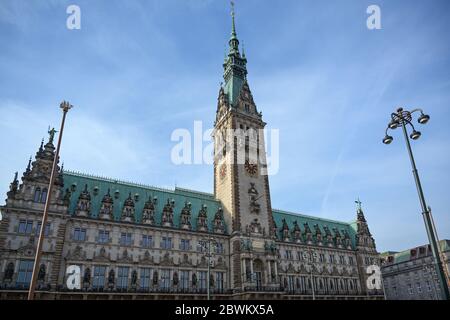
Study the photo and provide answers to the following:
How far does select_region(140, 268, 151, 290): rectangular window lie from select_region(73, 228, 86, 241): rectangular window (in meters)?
10.6

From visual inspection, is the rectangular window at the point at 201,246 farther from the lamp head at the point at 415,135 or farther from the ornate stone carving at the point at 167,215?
the lamp head at the point at 415,135

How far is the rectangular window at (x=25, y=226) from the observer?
44.8m

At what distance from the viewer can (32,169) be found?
4850 centimetres

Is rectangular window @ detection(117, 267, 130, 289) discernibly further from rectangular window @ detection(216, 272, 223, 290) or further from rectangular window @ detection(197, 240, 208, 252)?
rectangular window @ detection(216, 272, 223, 290)

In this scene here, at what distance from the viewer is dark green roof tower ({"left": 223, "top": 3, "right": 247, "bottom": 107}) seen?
7781 centimetres

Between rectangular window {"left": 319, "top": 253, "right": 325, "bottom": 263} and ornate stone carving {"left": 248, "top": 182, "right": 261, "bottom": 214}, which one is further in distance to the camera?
rectangular window {"left": 319, "top": 253, "right": 325, "bottom": 263}

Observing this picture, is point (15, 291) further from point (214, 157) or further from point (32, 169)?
point (214, 157)

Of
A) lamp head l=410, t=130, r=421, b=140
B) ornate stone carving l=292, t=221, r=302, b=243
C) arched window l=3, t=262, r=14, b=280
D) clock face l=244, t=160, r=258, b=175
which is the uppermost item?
clock face l=244, t=160, r=258, b=175

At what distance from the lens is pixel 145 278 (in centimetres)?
5147

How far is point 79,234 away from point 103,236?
3589mm

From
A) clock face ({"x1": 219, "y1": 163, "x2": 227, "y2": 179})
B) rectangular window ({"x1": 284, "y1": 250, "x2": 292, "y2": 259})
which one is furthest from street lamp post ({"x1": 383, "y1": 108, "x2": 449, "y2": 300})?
rectangular window ({"x1": 284, "y1": 250, "x2": 292, "y2": 259})

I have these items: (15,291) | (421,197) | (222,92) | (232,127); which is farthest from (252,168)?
(421,197)

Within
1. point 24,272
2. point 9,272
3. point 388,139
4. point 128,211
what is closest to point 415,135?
point 388,139
